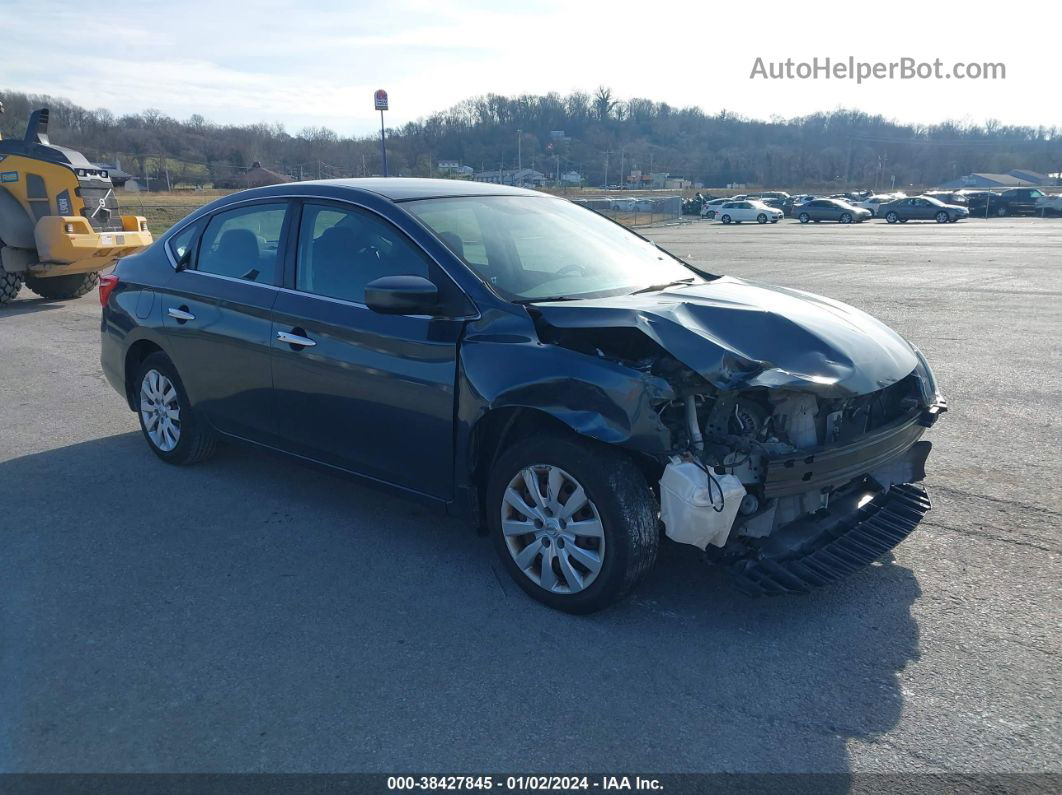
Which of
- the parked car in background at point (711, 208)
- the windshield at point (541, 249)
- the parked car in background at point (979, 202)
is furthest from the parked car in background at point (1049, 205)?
the windshield at point (541, 249)

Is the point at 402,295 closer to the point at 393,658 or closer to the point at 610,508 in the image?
the point at 610,508

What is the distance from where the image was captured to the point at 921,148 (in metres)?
136

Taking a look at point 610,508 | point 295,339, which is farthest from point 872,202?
point 610,508

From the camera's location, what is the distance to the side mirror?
3980 mm

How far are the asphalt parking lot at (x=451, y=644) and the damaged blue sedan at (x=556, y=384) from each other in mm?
298

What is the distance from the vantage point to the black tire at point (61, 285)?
14.3 meters

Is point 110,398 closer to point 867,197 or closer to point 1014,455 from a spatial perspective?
point 1014,455

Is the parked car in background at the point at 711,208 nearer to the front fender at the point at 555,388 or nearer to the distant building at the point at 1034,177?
the front fender at the point at 555,388

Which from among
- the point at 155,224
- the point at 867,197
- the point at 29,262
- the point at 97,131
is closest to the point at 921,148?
the point at 867,197

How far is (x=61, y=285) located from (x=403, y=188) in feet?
38.5

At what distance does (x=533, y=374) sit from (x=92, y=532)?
8.88 feet

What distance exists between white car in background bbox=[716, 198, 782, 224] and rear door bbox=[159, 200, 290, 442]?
153 feet

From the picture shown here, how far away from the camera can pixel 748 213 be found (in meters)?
49.8

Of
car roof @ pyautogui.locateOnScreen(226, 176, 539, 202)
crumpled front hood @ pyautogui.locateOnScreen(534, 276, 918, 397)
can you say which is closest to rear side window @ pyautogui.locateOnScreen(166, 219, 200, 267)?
car roof @ pyautogui.locateOnScreen(226, 176, 539, 202)
